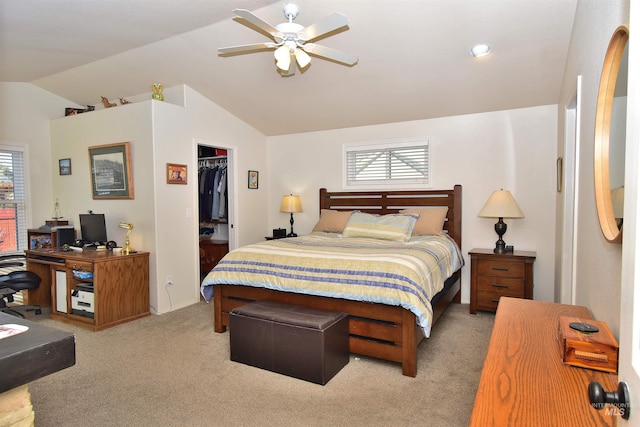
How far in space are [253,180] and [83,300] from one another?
261 centimetres

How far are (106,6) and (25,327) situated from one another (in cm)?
265

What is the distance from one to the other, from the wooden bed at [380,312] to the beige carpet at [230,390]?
6.0 inches

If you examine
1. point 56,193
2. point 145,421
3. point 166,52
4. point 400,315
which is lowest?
point 145,421

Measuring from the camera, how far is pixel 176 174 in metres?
4.26

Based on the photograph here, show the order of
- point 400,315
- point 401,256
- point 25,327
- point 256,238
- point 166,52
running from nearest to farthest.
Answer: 1. point 25,327
2. point 400,315
3. point 401,256
4. point 166,52
5. point 256,238

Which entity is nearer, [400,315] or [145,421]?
[145,421]

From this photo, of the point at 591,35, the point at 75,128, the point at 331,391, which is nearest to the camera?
the point at 591,35

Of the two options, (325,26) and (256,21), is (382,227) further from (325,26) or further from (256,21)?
(256,21)

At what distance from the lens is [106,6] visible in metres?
2.86

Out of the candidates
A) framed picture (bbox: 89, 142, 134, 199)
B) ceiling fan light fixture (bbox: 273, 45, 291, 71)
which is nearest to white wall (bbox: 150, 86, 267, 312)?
framed picture (bbox: 89, 142, 134, 199)

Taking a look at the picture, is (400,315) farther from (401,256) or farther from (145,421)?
(145,421)

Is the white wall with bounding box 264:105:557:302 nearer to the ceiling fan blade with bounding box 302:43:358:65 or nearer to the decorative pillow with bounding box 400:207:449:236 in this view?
the decorative pillow with bounding box 400:207:449:236

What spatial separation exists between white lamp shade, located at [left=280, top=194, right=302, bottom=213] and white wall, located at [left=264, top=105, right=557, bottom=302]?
0.65 m

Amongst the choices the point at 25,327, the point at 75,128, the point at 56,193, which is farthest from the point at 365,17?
the point at 56,193
